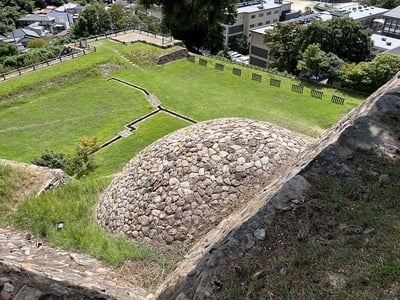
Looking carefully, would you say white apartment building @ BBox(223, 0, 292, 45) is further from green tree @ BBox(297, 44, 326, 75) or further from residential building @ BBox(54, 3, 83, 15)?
residential building @ BBox(54, 3, 83, 15)

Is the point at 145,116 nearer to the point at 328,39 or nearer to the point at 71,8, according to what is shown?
the point at 328,39

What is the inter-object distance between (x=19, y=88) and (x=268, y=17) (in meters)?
38.6

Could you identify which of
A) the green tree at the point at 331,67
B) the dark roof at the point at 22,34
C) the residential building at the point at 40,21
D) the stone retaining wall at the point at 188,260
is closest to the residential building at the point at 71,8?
the residential building at the point at 40,21

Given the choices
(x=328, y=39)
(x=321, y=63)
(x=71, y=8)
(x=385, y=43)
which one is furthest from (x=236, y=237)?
(x=71, y=8)

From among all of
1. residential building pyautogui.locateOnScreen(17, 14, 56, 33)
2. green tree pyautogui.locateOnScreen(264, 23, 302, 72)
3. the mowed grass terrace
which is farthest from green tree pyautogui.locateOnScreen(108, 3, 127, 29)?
residential building pyautogui.locateOnScreen(17, 14, 56, 33)

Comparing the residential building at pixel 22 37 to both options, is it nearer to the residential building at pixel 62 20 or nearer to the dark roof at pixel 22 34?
the dark roof at pixel 22 34

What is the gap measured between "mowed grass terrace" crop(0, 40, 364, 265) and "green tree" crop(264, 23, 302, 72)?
6810 mm

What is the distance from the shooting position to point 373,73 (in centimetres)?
1997

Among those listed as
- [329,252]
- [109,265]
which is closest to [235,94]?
[109,265]

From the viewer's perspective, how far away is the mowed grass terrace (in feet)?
50.5

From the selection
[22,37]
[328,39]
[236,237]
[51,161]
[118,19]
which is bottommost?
[22,37]

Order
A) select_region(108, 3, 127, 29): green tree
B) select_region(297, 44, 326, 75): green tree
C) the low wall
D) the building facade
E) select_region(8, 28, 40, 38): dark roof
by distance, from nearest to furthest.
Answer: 1. the low wall
2. select_region(297, 44, 326, 75): green tree
3. select_region(108, 3, 127, 29): green tree
4. the building facade
5. select_region(8, 28, 40, 38): dark roof

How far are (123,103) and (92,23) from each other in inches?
852

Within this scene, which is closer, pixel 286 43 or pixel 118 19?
pixel 286 43
